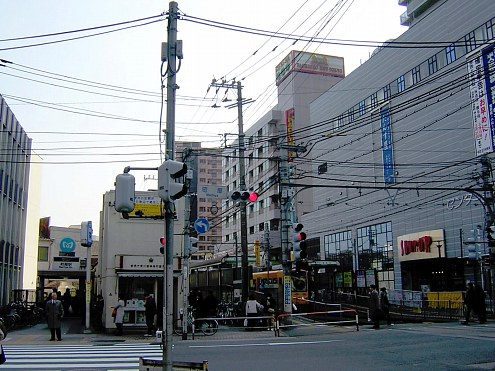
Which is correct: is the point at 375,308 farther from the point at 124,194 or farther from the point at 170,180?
the point at 124,194

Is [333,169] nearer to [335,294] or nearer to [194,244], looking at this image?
[335,294]

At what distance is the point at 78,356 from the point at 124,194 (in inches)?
372

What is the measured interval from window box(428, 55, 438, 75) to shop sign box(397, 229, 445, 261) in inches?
496

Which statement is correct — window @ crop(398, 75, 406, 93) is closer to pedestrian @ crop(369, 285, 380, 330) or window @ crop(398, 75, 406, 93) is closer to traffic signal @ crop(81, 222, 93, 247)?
pedestrian @ crop(369, 285, 380, 330)

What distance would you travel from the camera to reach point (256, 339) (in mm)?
19766

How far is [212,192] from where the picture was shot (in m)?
22.7

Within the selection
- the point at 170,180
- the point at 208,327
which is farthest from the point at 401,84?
the point at 170,180

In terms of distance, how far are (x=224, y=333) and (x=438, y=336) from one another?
8683 mm

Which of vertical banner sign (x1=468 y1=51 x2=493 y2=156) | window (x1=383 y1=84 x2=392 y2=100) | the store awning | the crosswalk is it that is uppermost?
window (x1=383 y1=84 x2=392 y2=100)

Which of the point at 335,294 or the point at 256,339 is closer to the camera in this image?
the point at 256,339

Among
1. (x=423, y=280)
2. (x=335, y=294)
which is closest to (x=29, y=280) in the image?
(x=335, y=294)

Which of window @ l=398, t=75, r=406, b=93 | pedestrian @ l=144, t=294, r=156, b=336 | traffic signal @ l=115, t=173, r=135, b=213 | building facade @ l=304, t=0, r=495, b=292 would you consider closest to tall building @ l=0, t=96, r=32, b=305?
pedestrian @ l=144, t=294, r=156, b=336

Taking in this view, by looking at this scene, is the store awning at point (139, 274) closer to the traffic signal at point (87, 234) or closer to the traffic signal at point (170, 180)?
the traffic signal at point (87, 234)

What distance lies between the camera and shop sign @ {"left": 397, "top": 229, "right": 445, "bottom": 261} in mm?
41688
